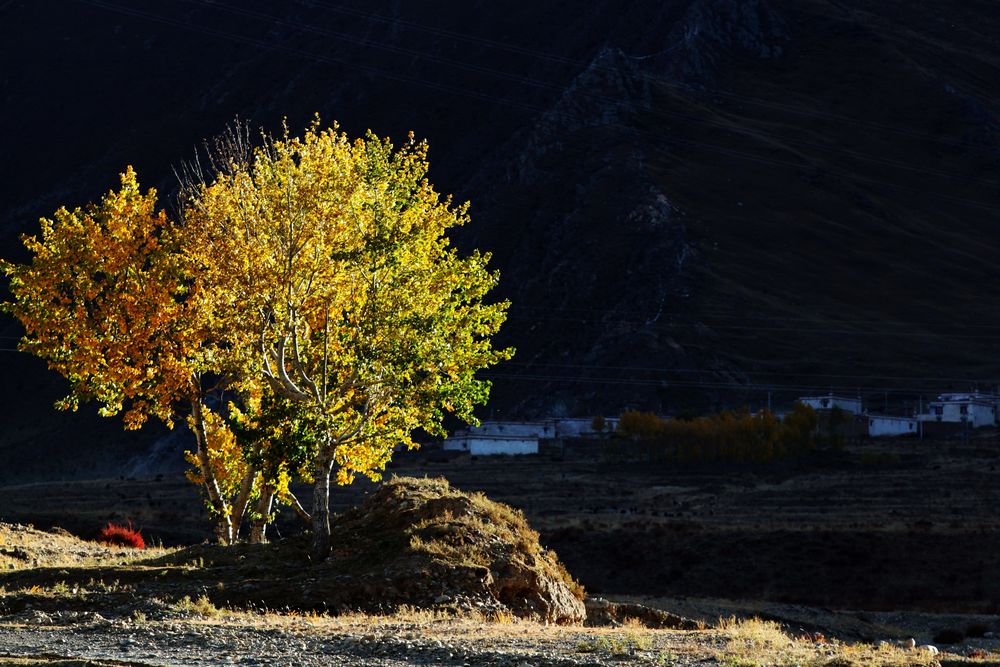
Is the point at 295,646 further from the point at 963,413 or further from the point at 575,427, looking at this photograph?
the point at 575,427

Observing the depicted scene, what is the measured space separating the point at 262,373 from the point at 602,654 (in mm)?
13393

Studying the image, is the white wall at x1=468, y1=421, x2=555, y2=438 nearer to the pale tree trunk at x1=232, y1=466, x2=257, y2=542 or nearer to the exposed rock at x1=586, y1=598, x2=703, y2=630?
the pale tree trunk at x1=232, y1=466, x2=257, y2=542

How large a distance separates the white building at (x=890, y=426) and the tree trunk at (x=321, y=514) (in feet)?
394

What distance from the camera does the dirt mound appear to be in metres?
26.3

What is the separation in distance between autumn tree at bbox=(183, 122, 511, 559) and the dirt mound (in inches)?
60.0

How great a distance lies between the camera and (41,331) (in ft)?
112

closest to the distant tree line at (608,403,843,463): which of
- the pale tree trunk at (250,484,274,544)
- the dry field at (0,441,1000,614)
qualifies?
the dry field at (0,441,1000,614)

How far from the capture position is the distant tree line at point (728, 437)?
413ft

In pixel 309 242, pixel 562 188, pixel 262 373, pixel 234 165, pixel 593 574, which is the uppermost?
pixel 562 188

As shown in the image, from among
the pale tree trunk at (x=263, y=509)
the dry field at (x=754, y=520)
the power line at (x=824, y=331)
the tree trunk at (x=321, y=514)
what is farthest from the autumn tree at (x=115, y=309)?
the power line at (x=824, y=331)

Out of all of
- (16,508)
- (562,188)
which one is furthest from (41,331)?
(562,188)

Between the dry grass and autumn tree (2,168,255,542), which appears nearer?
the dry grass

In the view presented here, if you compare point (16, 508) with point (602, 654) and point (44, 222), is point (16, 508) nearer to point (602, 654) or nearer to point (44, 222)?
point (44, 222)

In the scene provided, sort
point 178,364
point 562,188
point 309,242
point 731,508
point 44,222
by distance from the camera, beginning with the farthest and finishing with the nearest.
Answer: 1. point 562,188
2. point 731,508
3. point 44,222
4. point 178,364
5. point 309,242
